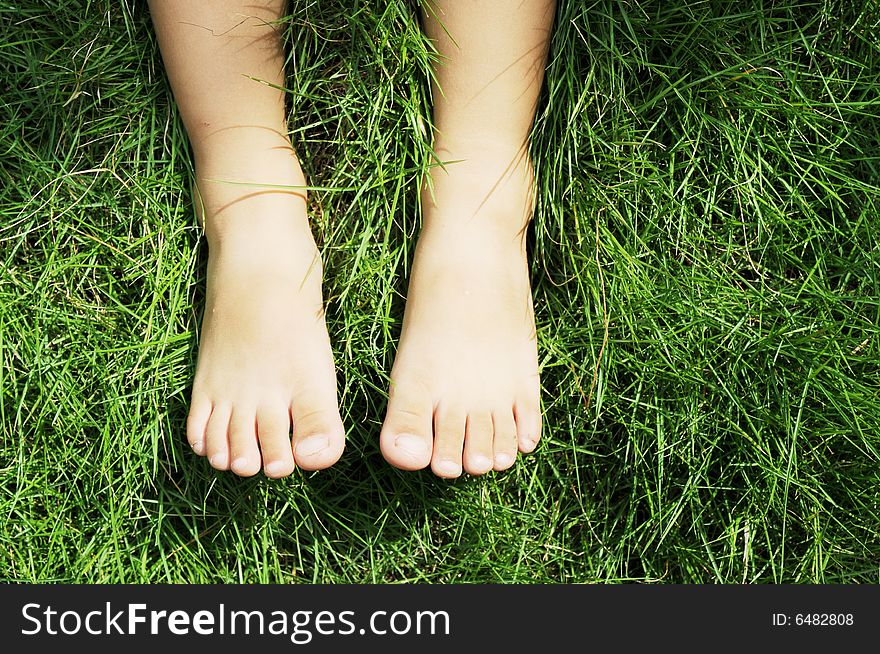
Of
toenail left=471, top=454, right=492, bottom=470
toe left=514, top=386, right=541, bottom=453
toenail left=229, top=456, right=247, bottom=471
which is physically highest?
toe left=514, top=386, right=541, bottom=453

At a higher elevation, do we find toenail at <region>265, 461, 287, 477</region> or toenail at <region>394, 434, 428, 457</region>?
toenail at <region>394, 434, 428, 457</region>

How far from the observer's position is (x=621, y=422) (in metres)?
1.27

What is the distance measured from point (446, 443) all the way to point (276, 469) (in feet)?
0.88

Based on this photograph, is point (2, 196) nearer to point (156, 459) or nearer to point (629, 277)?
point (156, 459)

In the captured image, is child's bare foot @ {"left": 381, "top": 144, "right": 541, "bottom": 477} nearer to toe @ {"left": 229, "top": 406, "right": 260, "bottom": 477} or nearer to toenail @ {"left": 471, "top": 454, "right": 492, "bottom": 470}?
toenail @ {"left": 471, "top": 454, "right": 492, "bottom": 470}

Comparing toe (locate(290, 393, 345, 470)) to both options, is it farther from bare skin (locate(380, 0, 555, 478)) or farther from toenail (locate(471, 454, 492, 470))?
toenail (locate(471, 454, 492, 470))

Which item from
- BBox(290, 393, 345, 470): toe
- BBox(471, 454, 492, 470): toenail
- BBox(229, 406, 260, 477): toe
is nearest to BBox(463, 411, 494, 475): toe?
BBox(471, 454, 492, 470): toenail

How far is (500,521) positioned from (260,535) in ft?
1.31

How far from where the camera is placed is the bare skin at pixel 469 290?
122 cm

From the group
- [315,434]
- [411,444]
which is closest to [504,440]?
[411,444]

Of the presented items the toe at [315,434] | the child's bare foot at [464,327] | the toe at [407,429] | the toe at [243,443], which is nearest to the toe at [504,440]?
the child's bare foot at [464,327]

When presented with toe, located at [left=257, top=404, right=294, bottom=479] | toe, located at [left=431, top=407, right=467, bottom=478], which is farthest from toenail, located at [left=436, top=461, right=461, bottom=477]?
toe, located at [left=257, top=404, right=294, bottom=479]

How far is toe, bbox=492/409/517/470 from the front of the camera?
1257 mm

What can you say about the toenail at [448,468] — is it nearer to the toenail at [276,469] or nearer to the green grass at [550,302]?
the green grass at [550,302]
